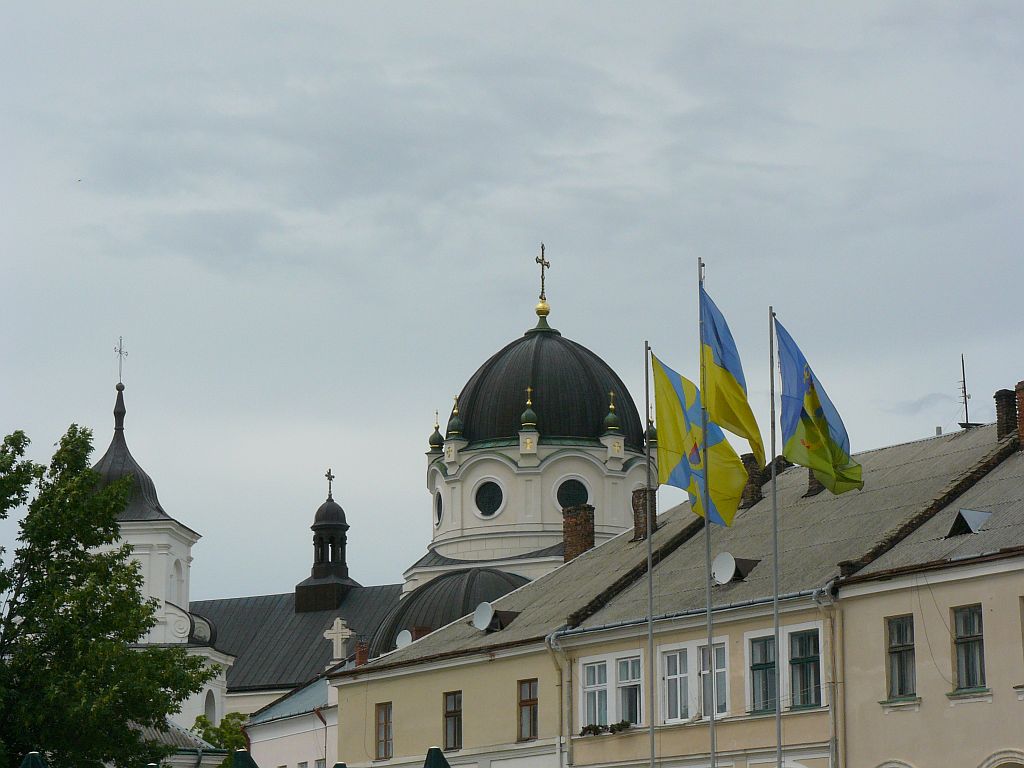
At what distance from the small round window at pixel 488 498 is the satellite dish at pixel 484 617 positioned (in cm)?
3441

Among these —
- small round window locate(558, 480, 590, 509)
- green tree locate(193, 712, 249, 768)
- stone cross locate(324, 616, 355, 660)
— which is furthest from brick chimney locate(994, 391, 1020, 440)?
stone cross locate(324, 616, 355, 660)

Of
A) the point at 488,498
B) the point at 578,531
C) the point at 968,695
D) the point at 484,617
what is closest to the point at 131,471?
the point at 488,498

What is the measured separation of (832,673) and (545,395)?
4767 centimetres

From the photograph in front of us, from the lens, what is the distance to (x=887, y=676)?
37.2m

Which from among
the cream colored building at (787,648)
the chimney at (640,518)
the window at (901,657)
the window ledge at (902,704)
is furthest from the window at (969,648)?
the chimney at (640,518)

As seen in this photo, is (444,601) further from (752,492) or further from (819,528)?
(819,528)

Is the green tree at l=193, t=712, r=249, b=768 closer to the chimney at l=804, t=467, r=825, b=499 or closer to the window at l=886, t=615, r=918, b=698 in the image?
the chimney at l=804, t=467, r=825, b=499

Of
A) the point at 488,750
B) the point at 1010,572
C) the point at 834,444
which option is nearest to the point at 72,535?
the point at 488,750

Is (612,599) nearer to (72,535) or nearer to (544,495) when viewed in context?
(72,535)

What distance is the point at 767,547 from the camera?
43.8 m

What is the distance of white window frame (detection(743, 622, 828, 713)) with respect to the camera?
1518 inches

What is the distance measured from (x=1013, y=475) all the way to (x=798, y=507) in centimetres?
702

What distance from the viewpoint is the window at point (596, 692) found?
44.0 metres

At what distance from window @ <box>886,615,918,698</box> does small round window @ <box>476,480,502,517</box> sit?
47359 mm
